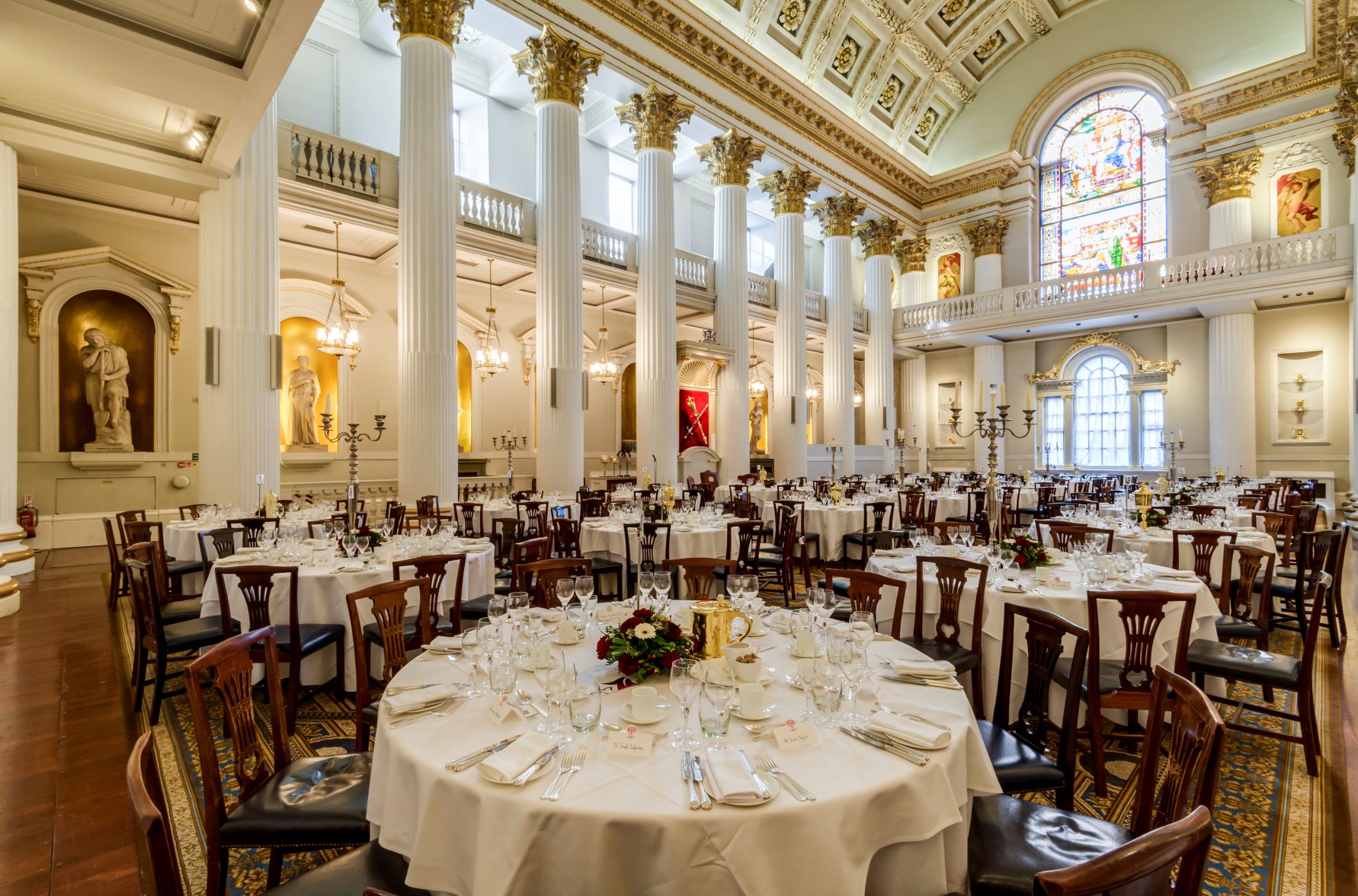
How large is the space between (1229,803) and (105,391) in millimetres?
12533

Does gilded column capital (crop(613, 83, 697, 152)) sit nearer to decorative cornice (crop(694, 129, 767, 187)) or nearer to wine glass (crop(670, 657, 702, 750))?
decorative cornice (crop(694, 129, 767, 187))

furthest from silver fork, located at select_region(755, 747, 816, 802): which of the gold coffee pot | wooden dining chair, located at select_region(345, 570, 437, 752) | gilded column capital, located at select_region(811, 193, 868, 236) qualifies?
gilded column capital, located at select_region(811, 193, 868, 236)

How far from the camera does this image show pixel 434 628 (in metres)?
3.98

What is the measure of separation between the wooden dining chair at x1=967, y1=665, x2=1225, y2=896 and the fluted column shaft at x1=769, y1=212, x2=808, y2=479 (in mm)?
12854

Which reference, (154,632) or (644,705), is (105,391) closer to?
(154,632)

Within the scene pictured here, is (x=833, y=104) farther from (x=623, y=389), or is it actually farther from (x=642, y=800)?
(x=642, y=800)

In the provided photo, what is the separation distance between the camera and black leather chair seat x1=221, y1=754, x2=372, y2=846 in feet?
6.23

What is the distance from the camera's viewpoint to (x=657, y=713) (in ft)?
6.06

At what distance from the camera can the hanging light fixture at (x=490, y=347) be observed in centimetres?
1103

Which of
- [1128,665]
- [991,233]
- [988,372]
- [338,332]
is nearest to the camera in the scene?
[1128,665]

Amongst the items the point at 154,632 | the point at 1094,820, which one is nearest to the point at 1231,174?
the point at 1094,820

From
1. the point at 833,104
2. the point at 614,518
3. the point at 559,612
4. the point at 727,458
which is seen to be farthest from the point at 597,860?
the point at 833,104

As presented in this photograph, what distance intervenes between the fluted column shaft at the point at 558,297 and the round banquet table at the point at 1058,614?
7.23m

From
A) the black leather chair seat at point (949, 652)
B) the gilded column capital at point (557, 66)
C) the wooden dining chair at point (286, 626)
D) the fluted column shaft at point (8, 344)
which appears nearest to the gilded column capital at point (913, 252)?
the gilded column capital at point (557, 66)
